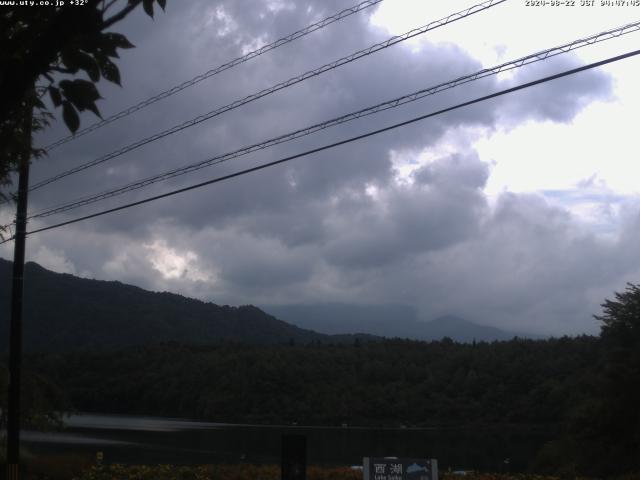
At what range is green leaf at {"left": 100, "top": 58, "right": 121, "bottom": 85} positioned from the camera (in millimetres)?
4758

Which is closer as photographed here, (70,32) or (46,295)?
(70,32)

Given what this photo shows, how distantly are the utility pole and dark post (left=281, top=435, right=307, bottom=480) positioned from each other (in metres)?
8.12

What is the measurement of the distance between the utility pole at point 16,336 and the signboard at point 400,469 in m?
8.06

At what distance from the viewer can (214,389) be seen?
83.6m

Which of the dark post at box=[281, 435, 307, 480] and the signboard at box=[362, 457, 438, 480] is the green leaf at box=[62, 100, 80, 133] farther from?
the signboard at box=[362, 457, 438, 480]

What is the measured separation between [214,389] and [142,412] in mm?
7547

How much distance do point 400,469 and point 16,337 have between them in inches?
371

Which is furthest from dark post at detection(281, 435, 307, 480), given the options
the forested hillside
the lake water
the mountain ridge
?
the mountain ridge

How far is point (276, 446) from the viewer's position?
42.7 meters

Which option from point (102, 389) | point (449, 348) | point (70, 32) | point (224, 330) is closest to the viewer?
point (70, 32)

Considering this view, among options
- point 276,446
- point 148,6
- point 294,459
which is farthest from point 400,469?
point 276,446

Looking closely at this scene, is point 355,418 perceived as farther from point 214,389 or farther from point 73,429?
point 73,429

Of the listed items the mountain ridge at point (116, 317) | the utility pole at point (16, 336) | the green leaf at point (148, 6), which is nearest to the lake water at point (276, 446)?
the utility pole at point (16, 336)

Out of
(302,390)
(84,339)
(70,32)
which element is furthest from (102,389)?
(70,32)
